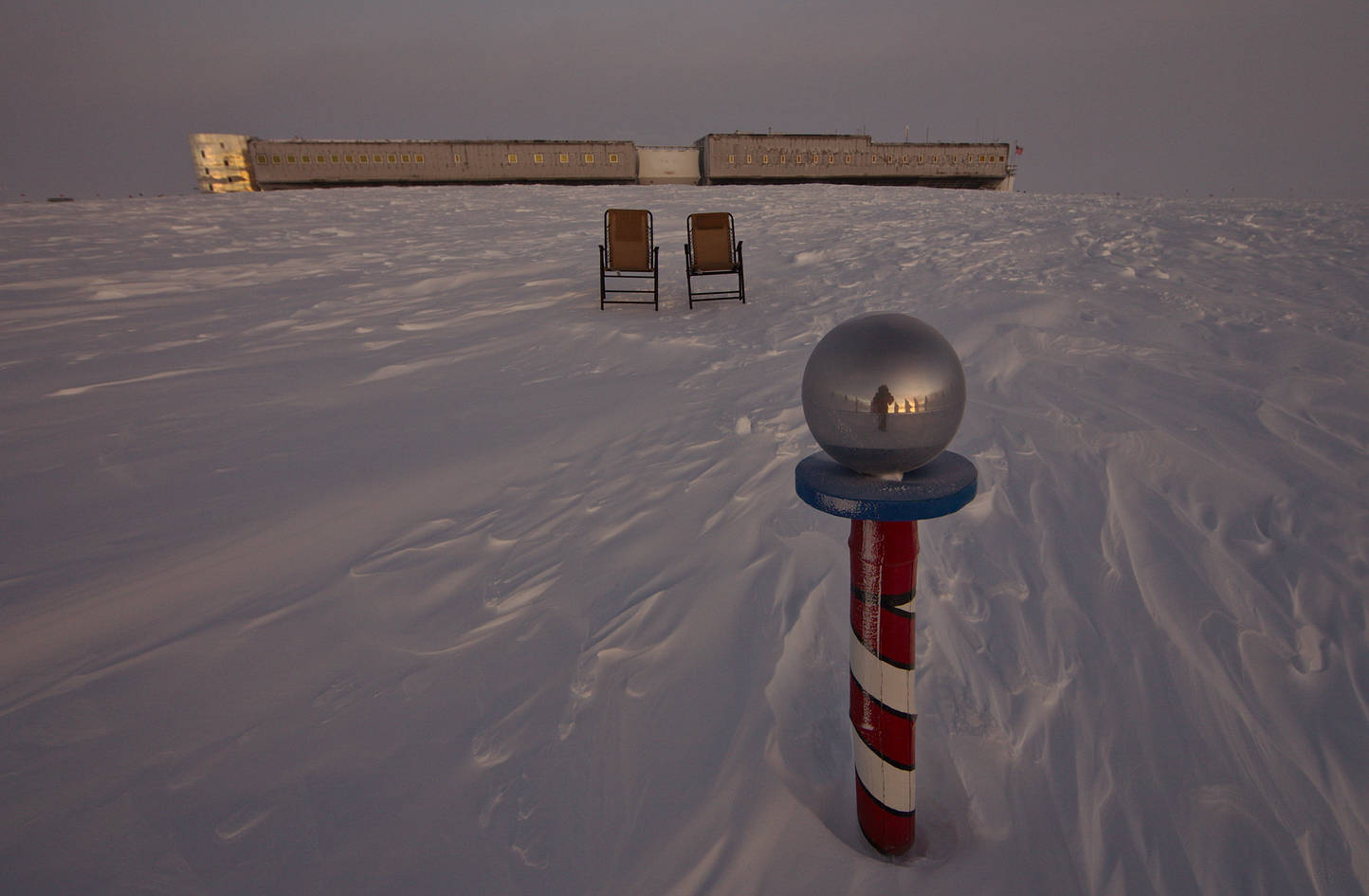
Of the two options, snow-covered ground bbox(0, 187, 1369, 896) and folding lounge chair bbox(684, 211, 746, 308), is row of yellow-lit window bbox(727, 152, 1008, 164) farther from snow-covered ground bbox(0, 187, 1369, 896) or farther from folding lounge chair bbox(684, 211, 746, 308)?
snow-covered ground bbox(0, 187, 1369, 896)

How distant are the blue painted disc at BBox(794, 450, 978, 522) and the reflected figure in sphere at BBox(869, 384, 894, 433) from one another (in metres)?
0.13

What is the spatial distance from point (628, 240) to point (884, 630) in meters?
5.69

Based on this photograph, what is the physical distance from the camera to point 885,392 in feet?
3.55

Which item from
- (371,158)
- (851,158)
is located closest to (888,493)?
(371,158)

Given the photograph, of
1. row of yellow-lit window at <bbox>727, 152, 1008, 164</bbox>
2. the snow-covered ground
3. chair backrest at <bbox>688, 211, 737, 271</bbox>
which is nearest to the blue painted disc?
the snow-covered ground

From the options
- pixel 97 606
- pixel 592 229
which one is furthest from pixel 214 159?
pixel 97 606

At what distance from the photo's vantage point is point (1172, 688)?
1.80 meters

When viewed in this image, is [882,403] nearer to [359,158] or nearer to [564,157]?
[564,157]

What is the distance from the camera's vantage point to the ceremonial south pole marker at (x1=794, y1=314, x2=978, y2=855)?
1095mm

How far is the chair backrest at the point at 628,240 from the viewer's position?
630 cm

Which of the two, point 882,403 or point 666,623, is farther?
point 666,623

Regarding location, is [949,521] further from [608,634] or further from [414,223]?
[414,223]

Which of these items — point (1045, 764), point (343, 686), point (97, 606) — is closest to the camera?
point (1045, 764)

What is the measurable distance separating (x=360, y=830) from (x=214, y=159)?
43.0m
